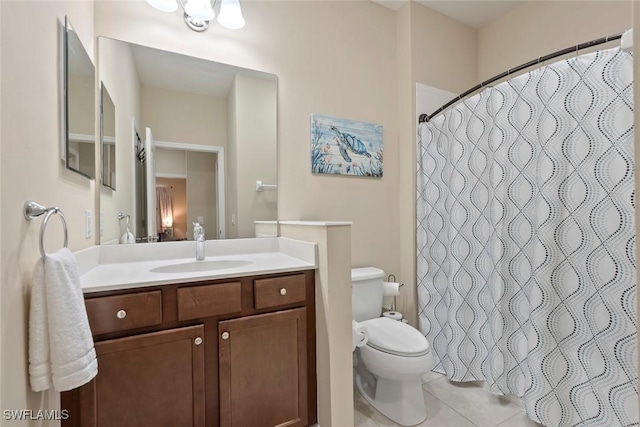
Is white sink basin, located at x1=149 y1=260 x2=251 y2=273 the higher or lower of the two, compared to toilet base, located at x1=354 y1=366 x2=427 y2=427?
higher

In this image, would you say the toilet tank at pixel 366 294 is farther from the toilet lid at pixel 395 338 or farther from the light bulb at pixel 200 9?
the light bulb at pixel 200 9

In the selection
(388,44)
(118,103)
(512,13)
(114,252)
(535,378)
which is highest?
(512,13)

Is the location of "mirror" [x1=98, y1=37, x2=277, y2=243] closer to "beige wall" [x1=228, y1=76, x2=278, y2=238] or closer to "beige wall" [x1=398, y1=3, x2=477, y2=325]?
"beige wall" [x1=228, y1=76, x2=278, y2=238]

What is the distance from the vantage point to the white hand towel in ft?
2.36

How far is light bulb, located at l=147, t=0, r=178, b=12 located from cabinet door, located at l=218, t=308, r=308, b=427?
1606 mm

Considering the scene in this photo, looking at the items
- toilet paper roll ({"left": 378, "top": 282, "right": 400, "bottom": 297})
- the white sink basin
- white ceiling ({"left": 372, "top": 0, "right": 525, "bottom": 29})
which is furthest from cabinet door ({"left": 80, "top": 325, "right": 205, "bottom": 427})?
white ceiling ({"left": 372, "top": 0, "right": 525, "bottom": 29})

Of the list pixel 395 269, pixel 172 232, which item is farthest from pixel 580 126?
pixel 172 232

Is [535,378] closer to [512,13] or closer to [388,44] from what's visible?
[388,44]

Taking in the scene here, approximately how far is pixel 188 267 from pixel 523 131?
6.25ft

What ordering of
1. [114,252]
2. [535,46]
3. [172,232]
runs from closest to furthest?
[114,252], [172,232], [535,46]

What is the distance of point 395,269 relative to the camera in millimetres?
2268

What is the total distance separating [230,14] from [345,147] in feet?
3.41

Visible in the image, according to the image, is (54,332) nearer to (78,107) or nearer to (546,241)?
(78,107)

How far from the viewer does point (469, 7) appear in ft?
7.43
